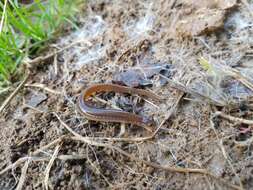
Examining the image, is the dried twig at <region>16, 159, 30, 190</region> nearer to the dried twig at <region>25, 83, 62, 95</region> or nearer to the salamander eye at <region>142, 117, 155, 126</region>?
the dried twig at <region>25, 83, 62, 95</region>

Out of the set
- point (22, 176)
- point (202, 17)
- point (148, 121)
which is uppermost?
point (202, 17)

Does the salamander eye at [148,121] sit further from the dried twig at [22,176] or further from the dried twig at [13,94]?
the dried twig at [13,94]

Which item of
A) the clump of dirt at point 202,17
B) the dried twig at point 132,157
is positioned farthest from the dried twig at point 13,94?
the clump of dirt at point 202,17

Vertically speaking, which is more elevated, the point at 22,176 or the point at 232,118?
the point at 232,118

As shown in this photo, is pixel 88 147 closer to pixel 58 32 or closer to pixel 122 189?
pixel 122 189

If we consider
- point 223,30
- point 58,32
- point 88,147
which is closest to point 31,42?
point 58,32

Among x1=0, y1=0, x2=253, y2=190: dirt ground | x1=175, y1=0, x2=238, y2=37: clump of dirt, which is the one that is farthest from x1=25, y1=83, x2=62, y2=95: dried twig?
x1=175, y1=0, x2=238, y2=37: clump of dirt

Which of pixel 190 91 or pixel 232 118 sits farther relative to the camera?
pixel 190 91

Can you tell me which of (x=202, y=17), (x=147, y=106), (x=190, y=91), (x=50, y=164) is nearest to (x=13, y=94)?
(x=50, y=164)

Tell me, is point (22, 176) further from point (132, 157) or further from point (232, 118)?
point (232, 118)
